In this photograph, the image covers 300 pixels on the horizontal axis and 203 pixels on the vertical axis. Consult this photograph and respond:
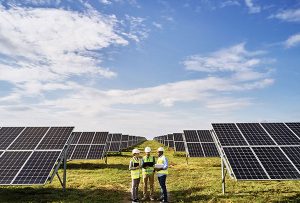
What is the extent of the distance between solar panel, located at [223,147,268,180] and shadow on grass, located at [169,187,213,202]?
2.36 meters

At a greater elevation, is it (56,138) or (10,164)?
(56,138)

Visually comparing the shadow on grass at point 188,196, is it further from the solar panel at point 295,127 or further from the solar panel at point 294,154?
the solar panel at point 295,127

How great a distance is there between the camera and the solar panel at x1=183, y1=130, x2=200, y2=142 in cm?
3122

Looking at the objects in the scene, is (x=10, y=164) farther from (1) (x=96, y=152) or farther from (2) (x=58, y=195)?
(1) (x=96, y=152)

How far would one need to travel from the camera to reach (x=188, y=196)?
1598cm

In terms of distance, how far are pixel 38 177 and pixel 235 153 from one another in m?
9.52

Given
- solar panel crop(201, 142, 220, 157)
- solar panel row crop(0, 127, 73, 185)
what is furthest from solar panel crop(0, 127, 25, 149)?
solar panel crop(201, 142, 220, 157)

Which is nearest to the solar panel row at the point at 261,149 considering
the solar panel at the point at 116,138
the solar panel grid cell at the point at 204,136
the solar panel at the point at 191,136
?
the solar panel at the point at 191,136

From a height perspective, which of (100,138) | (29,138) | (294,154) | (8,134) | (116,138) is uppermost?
(116,138)

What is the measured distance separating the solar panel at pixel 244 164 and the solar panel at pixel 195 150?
1273 cm

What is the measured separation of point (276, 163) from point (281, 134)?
3.42 metres

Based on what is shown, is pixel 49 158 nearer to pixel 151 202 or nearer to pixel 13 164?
pixel 13 164

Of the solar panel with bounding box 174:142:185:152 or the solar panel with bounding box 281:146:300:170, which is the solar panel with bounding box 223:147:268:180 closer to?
the solar panel with bounding box 281:146:300:170

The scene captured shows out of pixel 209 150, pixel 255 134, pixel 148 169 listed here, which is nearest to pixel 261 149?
pixel 255 134
